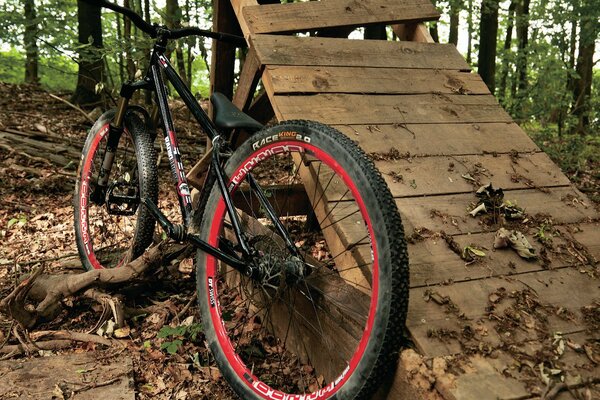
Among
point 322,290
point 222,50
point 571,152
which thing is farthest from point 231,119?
point 571,152

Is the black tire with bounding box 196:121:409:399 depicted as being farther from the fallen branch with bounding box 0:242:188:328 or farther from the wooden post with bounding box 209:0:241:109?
the wooden post with bounding box 209:0:241:109

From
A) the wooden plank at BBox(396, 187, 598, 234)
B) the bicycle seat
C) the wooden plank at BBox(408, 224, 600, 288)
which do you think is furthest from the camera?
the wooden plank at BBox(396, 187, 598, 234)

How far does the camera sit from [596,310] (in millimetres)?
2066

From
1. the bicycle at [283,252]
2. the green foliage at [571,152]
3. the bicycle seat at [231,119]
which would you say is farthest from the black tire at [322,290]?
the green foliage at [571,152]

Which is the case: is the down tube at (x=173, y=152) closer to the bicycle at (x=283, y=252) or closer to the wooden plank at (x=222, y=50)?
the bicycle at (x=283, y=252)

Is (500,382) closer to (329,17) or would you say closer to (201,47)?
(329,17)

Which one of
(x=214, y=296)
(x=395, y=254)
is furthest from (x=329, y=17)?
(x=395, y=254)

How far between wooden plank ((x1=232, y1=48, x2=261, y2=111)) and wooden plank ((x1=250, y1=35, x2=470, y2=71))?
125 mm

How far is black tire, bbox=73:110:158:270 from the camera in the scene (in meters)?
3.23

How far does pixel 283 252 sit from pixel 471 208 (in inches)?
39.8

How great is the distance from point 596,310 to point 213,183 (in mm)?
1689

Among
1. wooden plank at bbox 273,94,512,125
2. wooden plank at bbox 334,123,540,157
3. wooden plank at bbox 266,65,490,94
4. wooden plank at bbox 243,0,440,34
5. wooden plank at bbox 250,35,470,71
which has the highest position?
wooden plank at bbox 243,0,440,34

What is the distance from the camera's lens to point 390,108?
3.09 metres

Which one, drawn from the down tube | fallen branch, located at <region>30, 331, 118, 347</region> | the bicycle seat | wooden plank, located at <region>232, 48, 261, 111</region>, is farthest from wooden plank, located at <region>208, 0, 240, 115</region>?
fallen branch, located at <region>30, 331, 118, 347</region>
